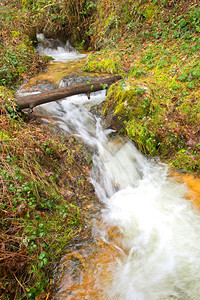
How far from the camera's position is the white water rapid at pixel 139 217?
2.76 m

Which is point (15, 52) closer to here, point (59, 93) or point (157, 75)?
point (59, 93)

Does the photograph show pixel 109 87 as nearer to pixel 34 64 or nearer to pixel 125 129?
pixel 125 129

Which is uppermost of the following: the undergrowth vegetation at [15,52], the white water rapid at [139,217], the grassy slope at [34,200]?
the undergrowth vegetation at [15,52]

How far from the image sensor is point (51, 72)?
7.44m

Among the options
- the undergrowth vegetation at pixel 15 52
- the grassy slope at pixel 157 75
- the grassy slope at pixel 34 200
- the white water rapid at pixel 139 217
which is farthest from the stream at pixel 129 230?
the undergrowth vegetation at pixel 15 52

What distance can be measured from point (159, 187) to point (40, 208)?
108 inches

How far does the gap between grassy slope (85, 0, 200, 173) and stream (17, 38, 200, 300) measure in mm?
516

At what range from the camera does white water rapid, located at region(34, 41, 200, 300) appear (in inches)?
108

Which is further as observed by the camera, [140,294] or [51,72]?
[51,72]

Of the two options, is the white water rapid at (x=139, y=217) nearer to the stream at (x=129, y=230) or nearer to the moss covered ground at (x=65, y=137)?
the stream at (x=129, y=230)

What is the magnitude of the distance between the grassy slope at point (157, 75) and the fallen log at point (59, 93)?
0.41 meters

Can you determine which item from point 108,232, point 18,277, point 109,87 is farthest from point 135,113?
point 18,277

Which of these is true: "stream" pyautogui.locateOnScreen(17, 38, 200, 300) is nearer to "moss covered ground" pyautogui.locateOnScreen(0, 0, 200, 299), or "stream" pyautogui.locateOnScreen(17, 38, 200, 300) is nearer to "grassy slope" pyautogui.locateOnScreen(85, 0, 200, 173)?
"moss covered ground" pyautogui.locateOnScreen(0, 0, 200, 299)

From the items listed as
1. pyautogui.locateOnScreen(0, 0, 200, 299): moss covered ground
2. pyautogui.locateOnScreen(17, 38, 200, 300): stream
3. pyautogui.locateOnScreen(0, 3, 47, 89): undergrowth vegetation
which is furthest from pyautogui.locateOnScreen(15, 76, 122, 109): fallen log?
pyautogui.locateOnScreen(0, 3, 47, 89): undergrowth vegetation
